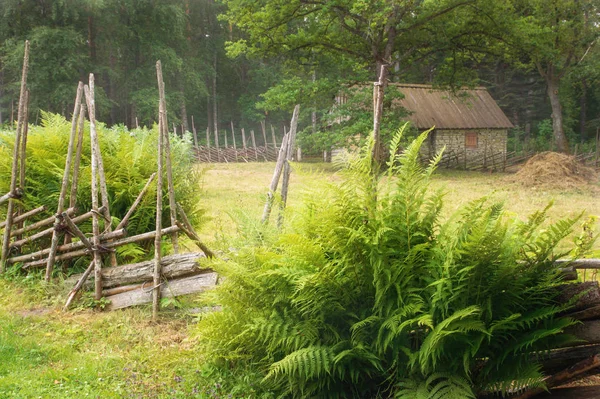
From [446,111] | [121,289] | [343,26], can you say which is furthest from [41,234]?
[446,111]

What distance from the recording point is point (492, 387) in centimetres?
293

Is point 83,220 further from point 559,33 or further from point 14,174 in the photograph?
point 559,33

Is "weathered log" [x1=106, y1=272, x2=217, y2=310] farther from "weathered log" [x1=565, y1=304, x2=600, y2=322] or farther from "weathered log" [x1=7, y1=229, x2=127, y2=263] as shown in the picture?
"weathered log" [x1=565, y1=304, x2=600, y2=322]

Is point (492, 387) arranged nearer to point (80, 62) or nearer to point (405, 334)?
point (405, 334)

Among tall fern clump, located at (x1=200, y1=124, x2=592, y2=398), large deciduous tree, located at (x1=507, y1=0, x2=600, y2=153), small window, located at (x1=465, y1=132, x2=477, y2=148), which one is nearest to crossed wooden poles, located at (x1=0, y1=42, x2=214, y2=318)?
tall fern clump, located at (x1=200, y1=124, x2=592, y2=398)

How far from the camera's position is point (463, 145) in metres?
26.5

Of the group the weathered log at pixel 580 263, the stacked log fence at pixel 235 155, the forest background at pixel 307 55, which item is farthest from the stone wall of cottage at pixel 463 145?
the weathered log at pixel 580 263

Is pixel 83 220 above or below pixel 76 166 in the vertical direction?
below

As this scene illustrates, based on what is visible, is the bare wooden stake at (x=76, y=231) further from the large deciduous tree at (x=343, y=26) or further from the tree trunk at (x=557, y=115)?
the tree trunk at (x=557, y=115)

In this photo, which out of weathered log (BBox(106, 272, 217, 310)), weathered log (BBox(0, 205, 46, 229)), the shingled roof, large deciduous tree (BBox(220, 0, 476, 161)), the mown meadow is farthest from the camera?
the shingled roof

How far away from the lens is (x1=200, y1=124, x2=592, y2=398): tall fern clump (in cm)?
279

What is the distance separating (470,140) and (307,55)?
10.7m

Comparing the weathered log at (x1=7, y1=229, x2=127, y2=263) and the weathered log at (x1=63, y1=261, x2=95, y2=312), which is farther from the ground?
the weathered log at (x1=7, y1=229, x2=127, y2=263)

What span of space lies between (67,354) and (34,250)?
2638mm
